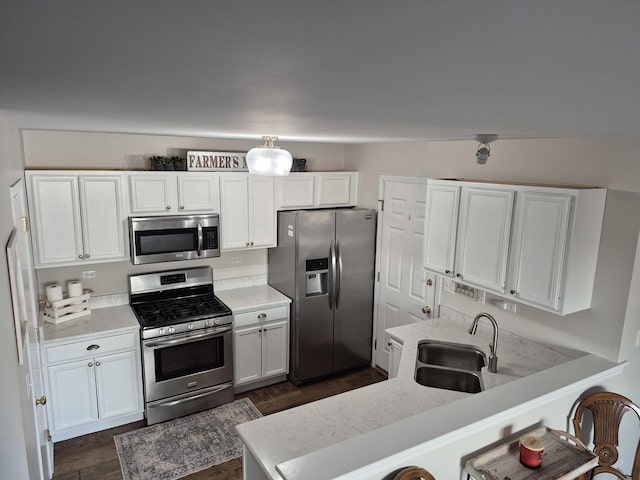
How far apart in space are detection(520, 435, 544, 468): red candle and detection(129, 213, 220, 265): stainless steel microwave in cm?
296

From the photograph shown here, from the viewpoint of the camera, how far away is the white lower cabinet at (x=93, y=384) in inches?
132

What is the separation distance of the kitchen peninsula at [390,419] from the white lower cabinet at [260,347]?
62.8 inches

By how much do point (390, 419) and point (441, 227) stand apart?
1562 mm

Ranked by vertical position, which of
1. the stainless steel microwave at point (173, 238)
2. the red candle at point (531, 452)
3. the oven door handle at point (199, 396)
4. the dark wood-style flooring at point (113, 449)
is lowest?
the dark wood-style flooring at point (113, 449)

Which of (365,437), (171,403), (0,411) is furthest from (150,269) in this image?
(365,437)

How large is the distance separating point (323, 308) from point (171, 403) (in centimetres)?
166

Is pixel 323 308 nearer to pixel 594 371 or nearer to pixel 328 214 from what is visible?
pixel 328 214

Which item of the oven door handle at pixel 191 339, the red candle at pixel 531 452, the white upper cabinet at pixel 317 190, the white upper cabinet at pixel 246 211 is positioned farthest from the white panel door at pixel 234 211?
→ the red candle at pixel 531 452

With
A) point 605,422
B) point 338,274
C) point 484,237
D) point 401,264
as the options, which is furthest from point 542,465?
point 338,274

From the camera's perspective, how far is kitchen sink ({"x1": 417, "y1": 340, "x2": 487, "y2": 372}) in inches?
125

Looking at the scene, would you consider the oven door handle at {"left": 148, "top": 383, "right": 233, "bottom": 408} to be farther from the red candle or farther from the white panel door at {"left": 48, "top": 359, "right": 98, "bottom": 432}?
the red candle

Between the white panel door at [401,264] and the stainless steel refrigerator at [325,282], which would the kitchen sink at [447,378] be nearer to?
the white panel door at [401,264]

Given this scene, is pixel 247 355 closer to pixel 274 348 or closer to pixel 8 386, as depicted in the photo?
pixel 274 348

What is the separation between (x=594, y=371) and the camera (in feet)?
8.35
